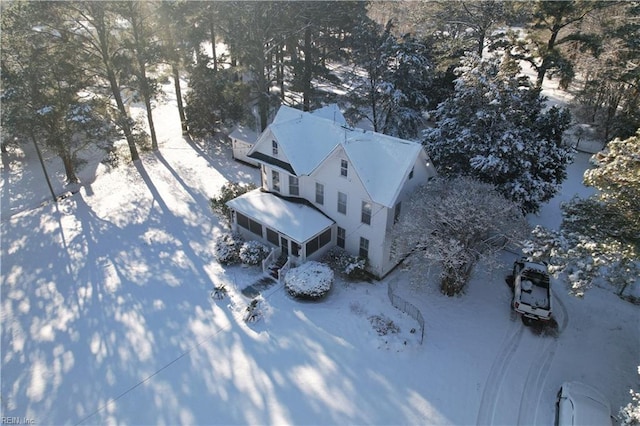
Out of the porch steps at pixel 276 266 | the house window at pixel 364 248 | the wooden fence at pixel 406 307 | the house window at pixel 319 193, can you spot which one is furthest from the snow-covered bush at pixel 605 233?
the porch steps at pixel 276 266

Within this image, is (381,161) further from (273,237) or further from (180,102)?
(180,102)

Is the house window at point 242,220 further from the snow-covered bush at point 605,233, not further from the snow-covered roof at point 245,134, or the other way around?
the snow-covered bush at point 605,233

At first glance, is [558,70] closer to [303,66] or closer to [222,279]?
[303,66]

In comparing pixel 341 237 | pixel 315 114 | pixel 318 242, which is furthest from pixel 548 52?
pixel 318 242

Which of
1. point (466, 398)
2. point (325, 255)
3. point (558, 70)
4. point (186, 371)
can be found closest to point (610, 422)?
point (466, 398)

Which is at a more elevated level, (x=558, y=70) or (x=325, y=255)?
(x=558, y=70)

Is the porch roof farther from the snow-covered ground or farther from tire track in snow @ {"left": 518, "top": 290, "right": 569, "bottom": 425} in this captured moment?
tire track in snow @ {"left": 518, "top": 290, "right": 569, "bottom": 425}
